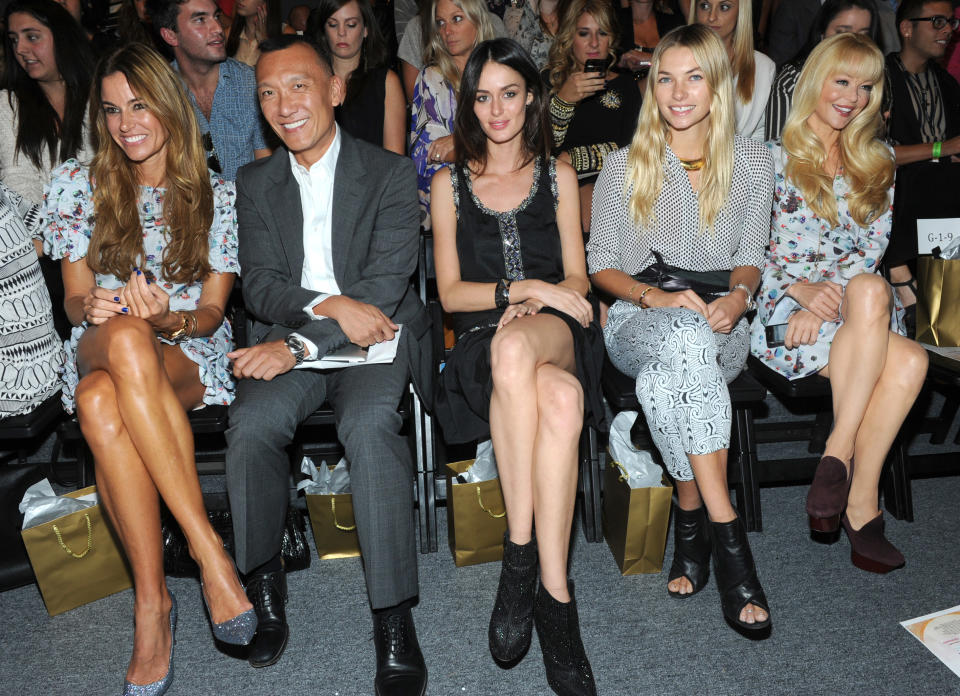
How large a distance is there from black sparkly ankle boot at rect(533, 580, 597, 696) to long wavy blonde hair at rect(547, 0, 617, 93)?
2379 mm

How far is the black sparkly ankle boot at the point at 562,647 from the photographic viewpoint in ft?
7.24

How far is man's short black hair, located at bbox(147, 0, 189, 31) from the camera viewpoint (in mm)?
3572

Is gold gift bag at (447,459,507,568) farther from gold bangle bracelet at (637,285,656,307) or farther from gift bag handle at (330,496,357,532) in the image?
gold bangle bracelet at (637,285,656,307)

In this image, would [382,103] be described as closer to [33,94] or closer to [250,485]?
[33,94]

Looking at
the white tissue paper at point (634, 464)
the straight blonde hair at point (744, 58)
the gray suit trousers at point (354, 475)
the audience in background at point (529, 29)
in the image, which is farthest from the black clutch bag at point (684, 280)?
the audience in background at point (529, 29)

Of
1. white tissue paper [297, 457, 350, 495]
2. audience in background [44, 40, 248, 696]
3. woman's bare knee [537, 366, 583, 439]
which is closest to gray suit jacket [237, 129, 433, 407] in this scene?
audience in background [44, 40, 248, 696]

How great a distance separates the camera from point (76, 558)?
2.58 meters

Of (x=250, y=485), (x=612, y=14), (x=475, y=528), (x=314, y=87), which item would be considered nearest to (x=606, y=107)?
(x=612, y=14)

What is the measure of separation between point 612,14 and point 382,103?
43.9 inches

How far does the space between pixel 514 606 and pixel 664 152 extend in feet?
5.23

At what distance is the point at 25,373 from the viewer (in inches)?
106

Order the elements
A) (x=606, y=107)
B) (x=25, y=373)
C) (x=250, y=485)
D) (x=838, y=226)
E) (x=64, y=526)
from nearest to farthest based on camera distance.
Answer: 1. (x=250, y=485)
2. (x=64, y=526)
3. (x=25, y=373)
4. (x=838, y=226)
5. (x=606, y=107)

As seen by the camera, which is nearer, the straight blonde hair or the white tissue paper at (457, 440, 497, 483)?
the white tissue paper at (457, 440, 497, 483)

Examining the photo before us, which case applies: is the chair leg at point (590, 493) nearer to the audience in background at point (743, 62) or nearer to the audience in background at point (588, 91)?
the audience in background at point (588, 91)
